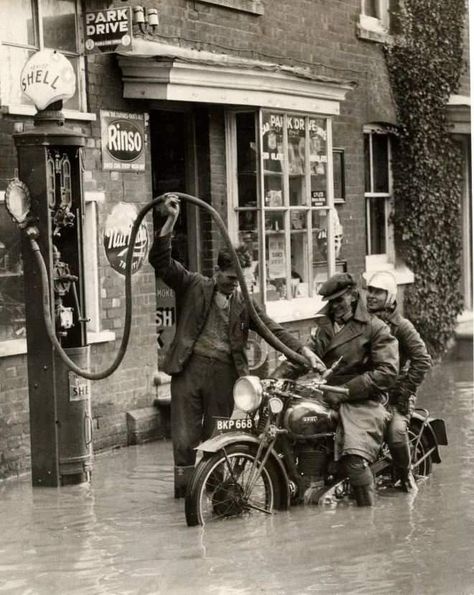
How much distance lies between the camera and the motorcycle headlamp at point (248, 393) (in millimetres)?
8273

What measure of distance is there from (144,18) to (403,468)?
15.1 ft

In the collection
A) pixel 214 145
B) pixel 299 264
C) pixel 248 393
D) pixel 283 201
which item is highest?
pixel 214 145

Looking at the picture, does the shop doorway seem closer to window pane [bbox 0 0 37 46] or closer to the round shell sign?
the round shell sign

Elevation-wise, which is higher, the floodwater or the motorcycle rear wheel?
the motorcycle rear wheel

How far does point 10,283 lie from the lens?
10391 mm

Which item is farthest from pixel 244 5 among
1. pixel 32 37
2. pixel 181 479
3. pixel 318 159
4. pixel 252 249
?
pixel 181 479

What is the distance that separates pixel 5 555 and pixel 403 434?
293 centimetres

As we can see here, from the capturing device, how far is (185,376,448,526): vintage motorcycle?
26.8ft

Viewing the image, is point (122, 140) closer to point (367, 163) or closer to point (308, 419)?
point (308, 419)

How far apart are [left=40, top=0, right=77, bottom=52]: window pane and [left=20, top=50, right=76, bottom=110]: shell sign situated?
1.96 metres

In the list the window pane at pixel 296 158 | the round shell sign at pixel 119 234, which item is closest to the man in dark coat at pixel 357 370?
the round shell sign at pixel 119 234

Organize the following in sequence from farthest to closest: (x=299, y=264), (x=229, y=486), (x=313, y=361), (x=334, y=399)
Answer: (x=299, y=264) < (x=334, y=399) < (x=313, y=361) < (x=229, y=486)

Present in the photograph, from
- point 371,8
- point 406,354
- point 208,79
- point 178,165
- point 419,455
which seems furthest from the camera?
point 371,8

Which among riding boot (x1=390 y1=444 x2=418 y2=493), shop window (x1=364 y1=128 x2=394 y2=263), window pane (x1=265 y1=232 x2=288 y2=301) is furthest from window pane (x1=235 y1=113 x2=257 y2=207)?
riding boot (x1=390 y1=444 x2=418 y2=493)
